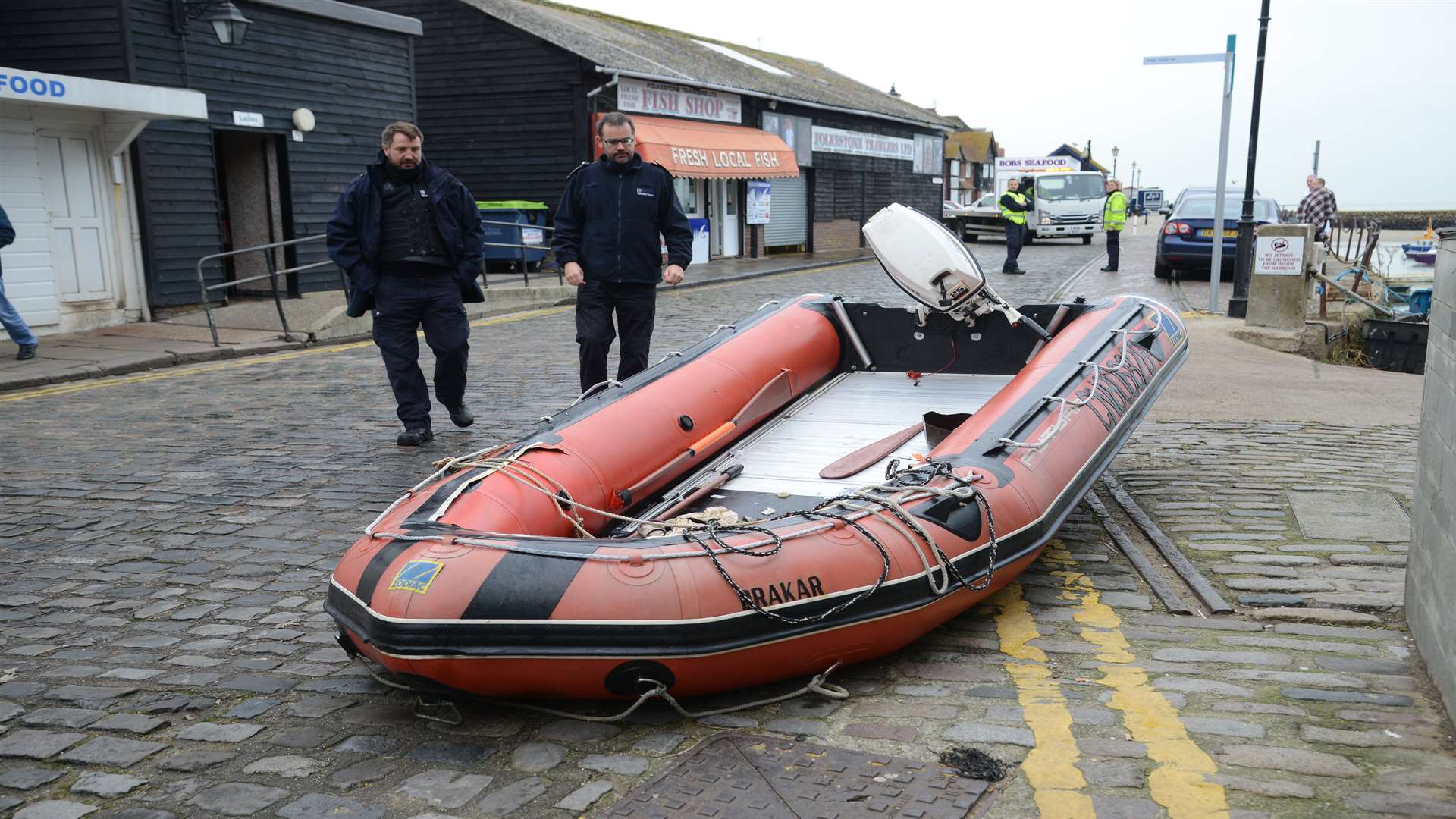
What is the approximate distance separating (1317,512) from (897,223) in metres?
2.46

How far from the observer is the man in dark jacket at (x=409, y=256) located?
21.9ft

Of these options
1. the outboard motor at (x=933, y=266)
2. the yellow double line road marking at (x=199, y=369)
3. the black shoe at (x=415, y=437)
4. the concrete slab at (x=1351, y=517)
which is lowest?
the yellow double line road marking at (x=199, y=369)

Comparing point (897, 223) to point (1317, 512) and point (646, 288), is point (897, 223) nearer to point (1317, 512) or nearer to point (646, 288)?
point (646, 288)

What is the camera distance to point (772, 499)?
4.81 meters

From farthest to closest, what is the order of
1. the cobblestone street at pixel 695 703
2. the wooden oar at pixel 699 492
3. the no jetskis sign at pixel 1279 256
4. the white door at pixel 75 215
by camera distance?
1. the white door at pixel 75 215
2. the no jetskis sign at pixel 1279 256
3. the wooden oar at pixel 699 492
4. the cobblestone street at pixel 695 703

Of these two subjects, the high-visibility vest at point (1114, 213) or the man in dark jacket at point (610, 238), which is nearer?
the man in dark jacket at point (610, 238)

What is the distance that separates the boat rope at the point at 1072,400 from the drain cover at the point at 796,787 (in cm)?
169

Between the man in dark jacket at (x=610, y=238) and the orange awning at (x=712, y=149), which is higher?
the orange awning at (x=712, y=149)

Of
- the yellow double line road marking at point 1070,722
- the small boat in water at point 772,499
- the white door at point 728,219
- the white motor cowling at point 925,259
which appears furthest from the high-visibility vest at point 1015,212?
the yellow double line road marking at point 1070,722

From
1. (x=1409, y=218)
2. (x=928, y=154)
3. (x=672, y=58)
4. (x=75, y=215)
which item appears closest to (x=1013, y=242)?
(x=672, y=58)

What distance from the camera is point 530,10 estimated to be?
23906 mm

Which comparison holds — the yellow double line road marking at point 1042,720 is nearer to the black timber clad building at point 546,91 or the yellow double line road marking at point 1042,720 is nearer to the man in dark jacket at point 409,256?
the man in dark jacket at point 409,256

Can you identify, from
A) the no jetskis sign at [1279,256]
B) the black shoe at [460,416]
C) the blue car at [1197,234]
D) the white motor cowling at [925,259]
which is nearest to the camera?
the white motor cowling at [925,259]

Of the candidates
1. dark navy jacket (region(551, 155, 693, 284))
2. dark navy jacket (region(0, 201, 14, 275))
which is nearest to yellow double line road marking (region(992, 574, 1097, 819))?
dark navy jacket (region(551, 155, 693, 284))
